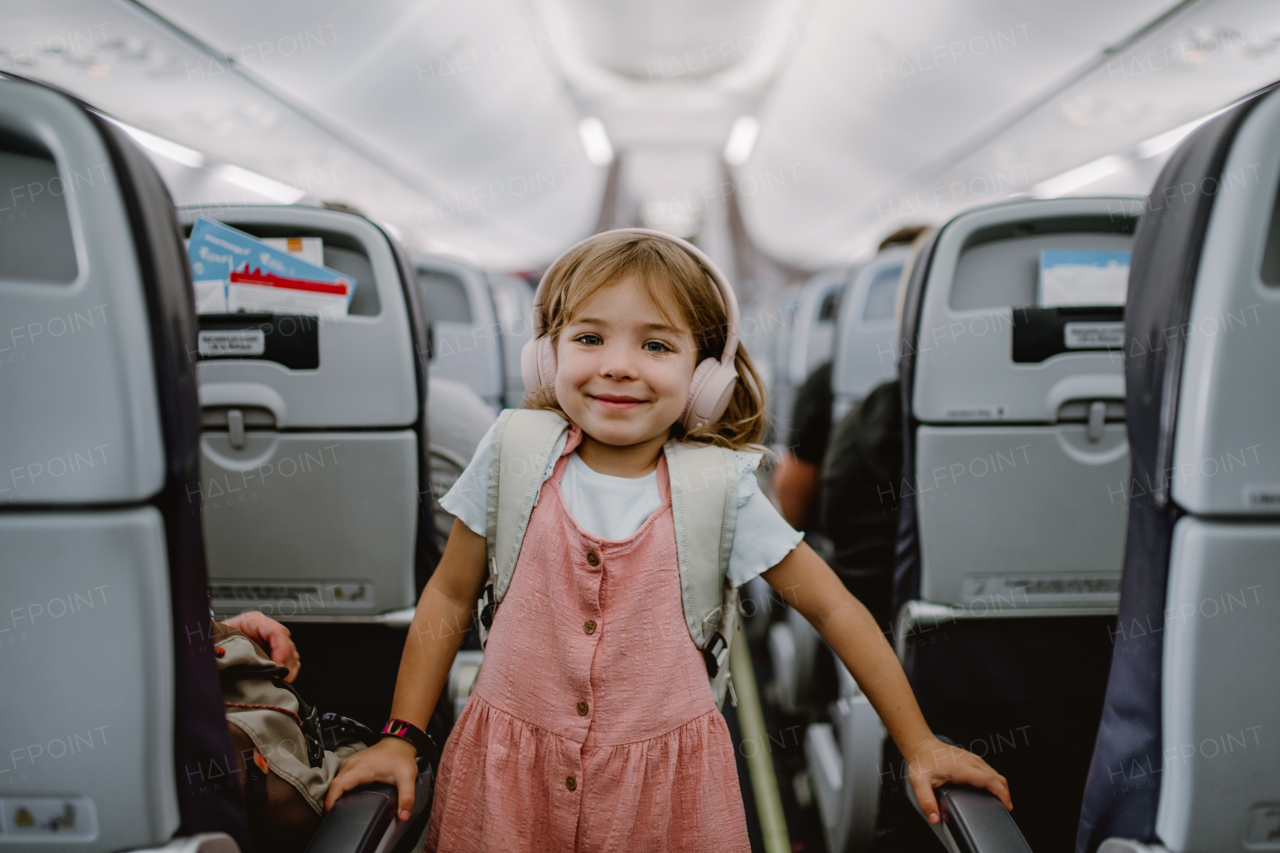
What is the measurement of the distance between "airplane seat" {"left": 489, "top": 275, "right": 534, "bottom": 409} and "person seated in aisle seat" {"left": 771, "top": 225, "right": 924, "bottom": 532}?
203 centimetres

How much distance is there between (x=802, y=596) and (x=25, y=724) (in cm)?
106

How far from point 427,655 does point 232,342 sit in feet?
3.04

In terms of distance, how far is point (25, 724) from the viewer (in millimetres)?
779

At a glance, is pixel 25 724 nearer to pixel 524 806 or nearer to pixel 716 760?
pixel 524 806

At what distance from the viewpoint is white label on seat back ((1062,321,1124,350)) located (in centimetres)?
157

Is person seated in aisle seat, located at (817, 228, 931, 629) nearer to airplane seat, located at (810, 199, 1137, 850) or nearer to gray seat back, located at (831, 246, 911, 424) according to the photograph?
airplane seat, located at (810, 199, 1137, 850)

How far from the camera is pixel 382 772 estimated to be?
3.50 feet

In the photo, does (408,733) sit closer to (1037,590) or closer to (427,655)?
(427,655)

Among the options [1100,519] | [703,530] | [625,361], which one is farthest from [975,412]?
[625,361]

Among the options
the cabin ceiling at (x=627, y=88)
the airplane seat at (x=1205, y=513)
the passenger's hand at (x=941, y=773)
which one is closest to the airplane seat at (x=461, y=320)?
the cabin ceiling at (x=627, y=88)

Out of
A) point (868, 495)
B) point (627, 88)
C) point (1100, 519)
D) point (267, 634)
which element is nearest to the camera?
point (267, 634)

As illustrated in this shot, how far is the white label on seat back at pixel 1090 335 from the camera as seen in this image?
1.57 m

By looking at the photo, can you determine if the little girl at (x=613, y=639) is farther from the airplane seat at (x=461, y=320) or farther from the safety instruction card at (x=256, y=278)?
the airplane seat at (x=461, y=320)

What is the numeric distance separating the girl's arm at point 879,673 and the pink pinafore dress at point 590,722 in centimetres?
21
